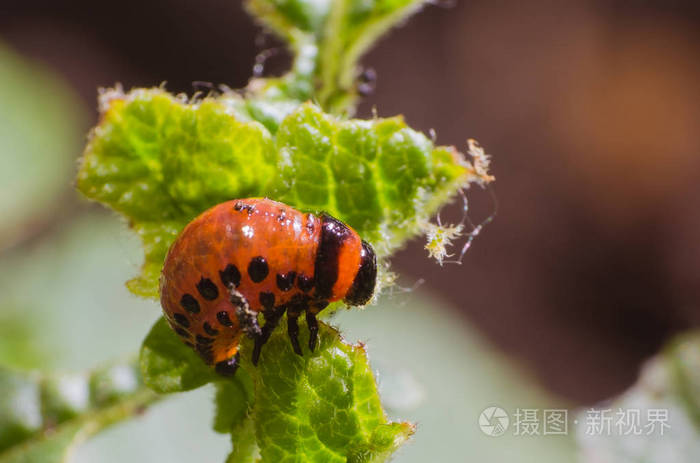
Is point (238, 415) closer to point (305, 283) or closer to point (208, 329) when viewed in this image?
point (208, 329)

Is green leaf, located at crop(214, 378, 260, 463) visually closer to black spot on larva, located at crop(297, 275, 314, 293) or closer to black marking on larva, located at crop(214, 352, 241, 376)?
black marking on larva, located at crop(214, 352, 241, 376)

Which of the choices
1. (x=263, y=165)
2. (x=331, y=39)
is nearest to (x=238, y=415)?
(x=263, y=165)

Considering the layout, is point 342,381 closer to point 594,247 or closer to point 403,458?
point 403,458

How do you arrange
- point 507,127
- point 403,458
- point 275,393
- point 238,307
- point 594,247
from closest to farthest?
1. point 275,393
2. point 238,307
3. point 403,458
4. point 594,247
5. point 507,127

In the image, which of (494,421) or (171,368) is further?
(494,421)

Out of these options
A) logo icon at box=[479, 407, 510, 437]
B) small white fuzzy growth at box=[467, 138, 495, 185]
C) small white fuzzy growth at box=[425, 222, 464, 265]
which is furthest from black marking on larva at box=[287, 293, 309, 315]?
logo icon at box=[479, 407, 510, 437]

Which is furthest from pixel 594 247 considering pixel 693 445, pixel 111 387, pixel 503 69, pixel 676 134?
pixel 111 387
